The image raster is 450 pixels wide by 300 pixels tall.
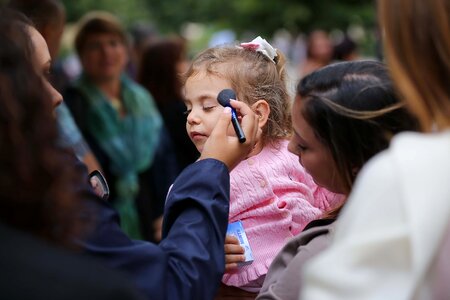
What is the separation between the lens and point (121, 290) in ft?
5.05

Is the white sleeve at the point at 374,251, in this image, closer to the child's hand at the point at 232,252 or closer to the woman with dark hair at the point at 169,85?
the child's hand at the point at 232,252

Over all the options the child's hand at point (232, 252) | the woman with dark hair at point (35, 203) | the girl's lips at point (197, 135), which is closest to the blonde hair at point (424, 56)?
the woman with dark hair at point (35, 203)

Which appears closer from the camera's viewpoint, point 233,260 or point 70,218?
point 70,218

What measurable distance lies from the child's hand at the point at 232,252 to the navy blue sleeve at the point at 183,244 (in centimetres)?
27

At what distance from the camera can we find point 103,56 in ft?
21.7

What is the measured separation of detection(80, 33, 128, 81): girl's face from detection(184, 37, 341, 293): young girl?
3.48m

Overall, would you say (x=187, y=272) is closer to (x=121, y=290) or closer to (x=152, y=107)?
(x=121, y=290)

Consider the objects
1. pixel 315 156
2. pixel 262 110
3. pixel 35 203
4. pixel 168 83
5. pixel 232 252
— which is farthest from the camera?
pixel 168 83

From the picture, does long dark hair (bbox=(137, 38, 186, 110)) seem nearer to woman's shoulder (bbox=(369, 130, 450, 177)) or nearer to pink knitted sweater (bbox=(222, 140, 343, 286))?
pink knitted sweater (bbox=(222, 140, 343, 286))

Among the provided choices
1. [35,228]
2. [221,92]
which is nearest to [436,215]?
[35,228]

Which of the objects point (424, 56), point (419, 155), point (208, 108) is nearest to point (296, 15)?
point (208, 108)

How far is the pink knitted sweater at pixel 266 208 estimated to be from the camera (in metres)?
2.88

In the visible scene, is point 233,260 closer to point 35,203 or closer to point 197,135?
point 197,135

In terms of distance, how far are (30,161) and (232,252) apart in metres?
1.15
